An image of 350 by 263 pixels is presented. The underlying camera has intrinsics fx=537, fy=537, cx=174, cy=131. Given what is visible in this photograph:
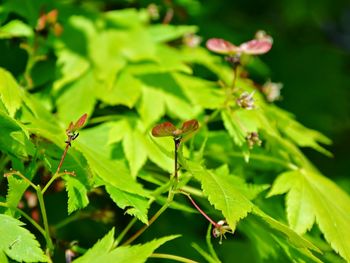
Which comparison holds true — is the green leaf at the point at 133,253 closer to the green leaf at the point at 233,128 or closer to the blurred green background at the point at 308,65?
the green leaf at the point at 233,128

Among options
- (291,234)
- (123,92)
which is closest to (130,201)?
(291,234)

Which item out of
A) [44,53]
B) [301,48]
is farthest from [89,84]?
[301,48]

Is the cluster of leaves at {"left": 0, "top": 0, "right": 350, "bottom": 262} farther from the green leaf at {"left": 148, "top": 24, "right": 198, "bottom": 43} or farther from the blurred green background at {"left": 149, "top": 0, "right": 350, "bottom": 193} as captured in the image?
the blurred green background at {"left": 149, "top": 0, "right": 350, "bottom": 193}

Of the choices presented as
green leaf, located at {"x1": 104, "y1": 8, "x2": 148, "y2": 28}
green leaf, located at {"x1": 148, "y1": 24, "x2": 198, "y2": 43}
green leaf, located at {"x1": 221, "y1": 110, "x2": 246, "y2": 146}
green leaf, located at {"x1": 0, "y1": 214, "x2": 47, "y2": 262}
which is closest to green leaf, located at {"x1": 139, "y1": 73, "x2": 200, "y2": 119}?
green leaf, located at {"x1": 221, "y1": 110, "x2": 246, "y2": 146}

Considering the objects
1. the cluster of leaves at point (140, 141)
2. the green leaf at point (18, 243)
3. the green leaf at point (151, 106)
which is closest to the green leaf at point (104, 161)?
the cluster of leaves at point (140, 141)

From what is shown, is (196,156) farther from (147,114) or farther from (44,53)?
(44,53)

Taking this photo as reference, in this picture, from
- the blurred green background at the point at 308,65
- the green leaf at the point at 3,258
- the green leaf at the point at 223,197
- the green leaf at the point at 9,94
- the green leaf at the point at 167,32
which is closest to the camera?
the green leaf at the point at 3,258
